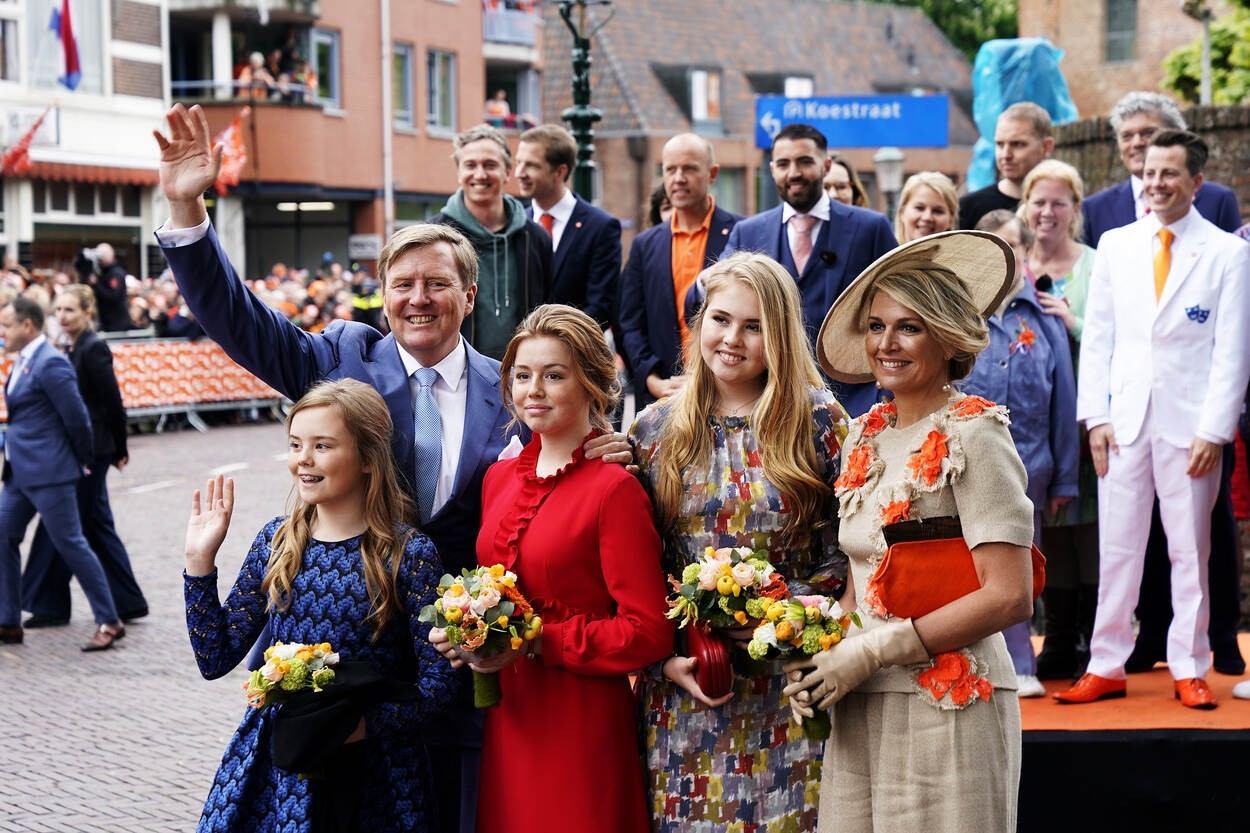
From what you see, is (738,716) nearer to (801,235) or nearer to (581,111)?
(801,235)

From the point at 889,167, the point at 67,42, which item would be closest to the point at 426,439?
the point at 889,167

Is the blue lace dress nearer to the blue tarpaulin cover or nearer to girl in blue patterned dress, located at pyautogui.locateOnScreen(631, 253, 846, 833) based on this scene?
girl in blue patterned dress, located at pyautogui.locateOnScreen(631, 253, 846, 833)

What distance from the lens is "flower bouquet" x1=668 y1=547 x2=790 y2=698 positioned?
3916mm

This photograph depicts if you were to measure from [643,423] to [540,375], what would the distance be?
386 millimetres

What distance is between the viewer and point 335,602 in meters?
4.25

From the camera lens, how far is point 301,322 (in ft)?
80.2

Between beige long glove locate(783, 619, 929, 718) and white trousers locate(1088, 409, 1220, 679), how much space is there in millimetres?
2819

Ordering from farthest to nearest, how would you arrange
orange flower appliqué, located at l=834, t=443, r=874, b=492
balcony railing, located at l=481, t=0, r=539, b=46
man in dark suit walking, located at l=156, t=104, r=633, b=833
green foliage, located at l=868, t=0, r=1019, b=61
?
green foliage, located at l=868, t=0, r=1019, b=61 → balcony railing, located at l=481, t=0, r=539, b=46 → man in dark suit walking, located at l=156, t=104, r=633, b=833 → orange flower appliqué, located at l=834, t=443, r=874, b=492

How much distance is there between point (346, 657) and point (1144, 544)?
3.53 metres

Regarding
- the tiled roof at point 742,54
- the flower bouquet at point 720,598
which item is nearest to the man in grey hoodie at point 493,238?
the flower bouquet at point 720,598

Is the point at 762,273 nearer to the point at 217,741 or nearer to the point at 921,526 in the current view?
the point at 921,526

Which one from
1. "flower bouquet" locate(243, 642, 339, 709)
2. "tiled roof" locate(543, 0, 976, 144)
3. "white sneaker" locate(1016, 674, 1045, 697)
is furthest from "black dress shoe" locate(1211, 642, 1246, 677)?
"tiled roof" locate(543, 0, 976, 144)

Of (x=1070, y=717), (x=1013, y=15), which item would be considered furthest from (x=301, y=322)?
(x=1013, y=15)

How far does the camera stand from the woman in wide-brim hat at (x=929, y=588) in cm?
374
